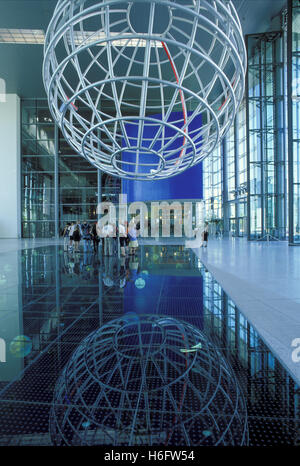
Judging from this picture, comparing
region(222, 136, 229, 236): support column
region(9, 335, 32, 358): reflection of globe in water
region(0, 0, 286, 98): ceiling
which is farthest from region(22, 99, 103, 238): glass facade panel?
region(9, 335, 32, 358): reflection of globe in water

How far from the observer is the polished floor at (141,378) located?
1.69m

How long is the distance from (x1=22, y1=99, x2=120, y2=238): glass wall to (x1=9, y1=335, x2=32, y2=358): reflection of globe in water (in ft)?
83.3

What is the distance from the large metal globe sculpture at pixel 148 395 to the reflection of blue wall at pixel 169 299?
0.83 meters

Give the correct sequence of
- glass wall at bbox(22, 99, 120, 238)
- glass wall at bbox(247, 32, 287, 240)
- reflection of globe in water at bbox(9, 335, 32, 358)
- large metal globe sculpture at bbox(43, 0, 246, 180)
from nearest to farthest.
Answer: large metal globe sculpture at bbox(43, 0, 246, 180) < reflection of globe in water at bbox(9, 335, 32, 358) < glass wall at bbox(247, 32, 287, 240) < glass wall at bbox(22, 99, 120, 238)

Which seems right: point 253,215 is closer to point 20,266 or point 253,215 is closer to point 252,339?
point 20,266

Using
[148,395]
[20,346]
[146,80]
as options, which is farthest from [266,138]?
[148,395]

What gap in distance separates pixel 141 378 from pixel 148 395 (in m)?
0.22

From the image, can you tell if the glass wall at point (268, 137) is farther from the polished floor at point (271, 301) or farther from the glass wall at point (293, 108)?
the polished floor at point (271, 301)

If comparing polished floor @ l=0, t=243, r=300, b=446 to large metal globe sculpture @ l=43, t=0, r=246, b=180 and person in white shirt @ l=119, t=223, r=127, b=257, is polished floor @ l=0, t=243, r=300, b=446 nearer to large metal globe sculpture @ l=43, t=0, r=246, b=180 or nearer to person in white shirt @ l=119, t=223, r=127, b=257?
large metal globe sculpture @ l=43, t=0, r=246, b=180

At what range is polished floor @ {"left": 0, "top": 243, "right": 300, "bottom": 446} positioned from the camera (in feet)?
5.53

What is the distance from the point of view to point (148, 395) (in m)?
2.04
